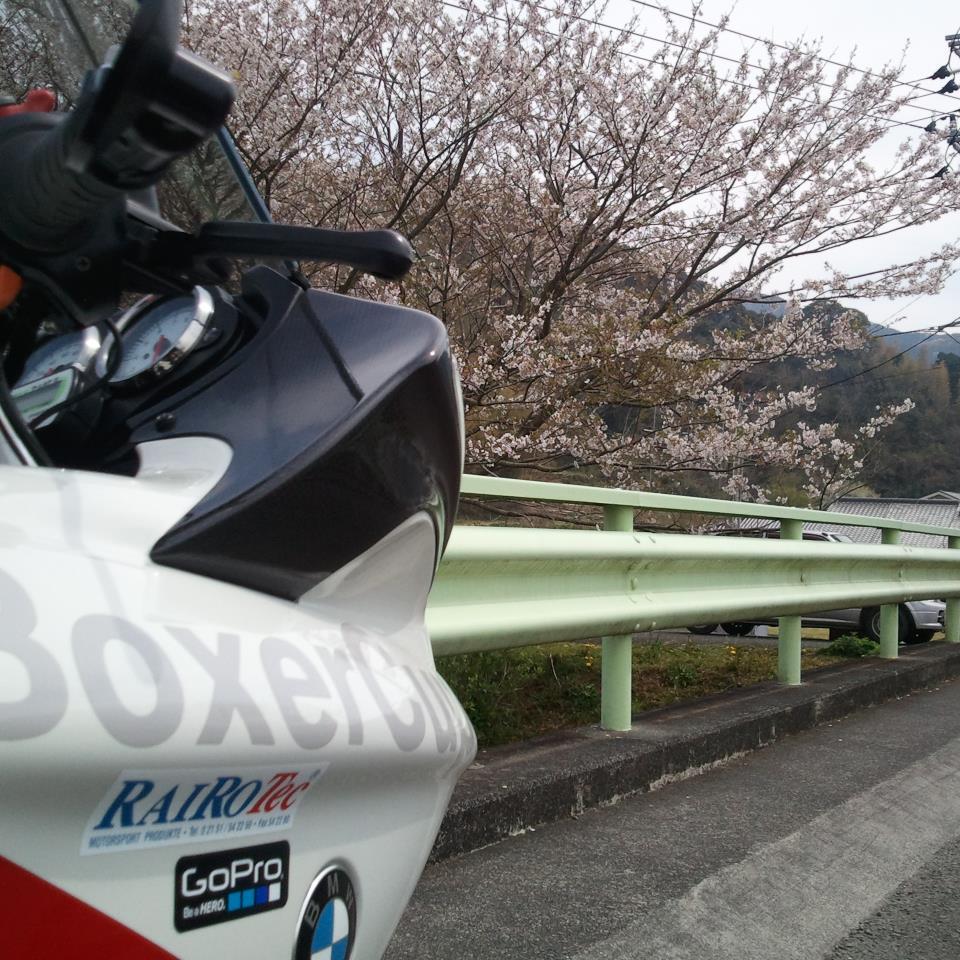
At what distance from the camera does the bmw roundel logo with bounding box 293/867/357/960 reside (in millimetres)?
898

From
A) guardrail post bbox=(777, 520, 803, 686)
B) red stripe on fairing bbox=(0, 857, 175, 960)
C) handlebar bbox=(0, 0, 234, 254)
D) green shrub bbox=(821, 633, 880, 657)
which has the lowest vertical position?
green shrub bbox=(821, 633, 880, 657)

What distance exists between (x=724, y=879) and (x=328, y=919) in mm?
1541

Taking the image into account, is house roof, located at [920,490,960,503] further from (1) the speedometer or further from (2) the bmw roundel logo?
(2) the bmw roundel logo

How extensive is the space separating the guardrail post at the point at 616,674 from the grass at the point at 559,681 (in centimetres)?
54

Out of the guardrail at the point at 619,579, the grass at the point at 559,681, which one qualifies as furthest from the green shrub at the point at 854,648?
the guardrail at the point at 619,579

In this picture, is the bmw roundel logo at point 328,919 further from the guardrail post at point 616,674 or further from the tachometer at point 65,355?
the guardrail post at point 616,674

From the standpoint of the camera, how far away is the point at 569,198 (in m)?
7.23

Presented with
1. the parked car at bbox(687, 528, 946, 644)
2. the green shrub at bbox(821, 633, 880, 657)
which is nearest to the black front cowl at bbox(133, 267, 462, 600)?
the green shrub at bbox(821, 633, 880, 657)

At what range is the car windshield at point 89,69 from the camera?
130cm

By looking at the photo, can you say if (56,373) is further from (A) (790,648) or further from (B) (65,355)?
(A) (790,648)

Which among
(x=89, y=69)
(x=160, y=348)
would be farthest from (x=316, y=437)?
(x=89, y=69)

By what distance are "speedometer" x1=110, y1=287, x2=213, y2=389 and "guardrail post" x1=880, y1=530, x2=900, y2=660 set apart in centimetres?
495

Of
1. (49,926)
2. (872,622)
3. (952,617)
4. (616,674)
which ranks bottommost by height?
(872,622)

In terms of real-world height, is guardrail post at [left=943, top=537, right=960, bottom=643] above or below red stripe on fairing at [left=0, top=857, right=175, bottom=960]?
below
